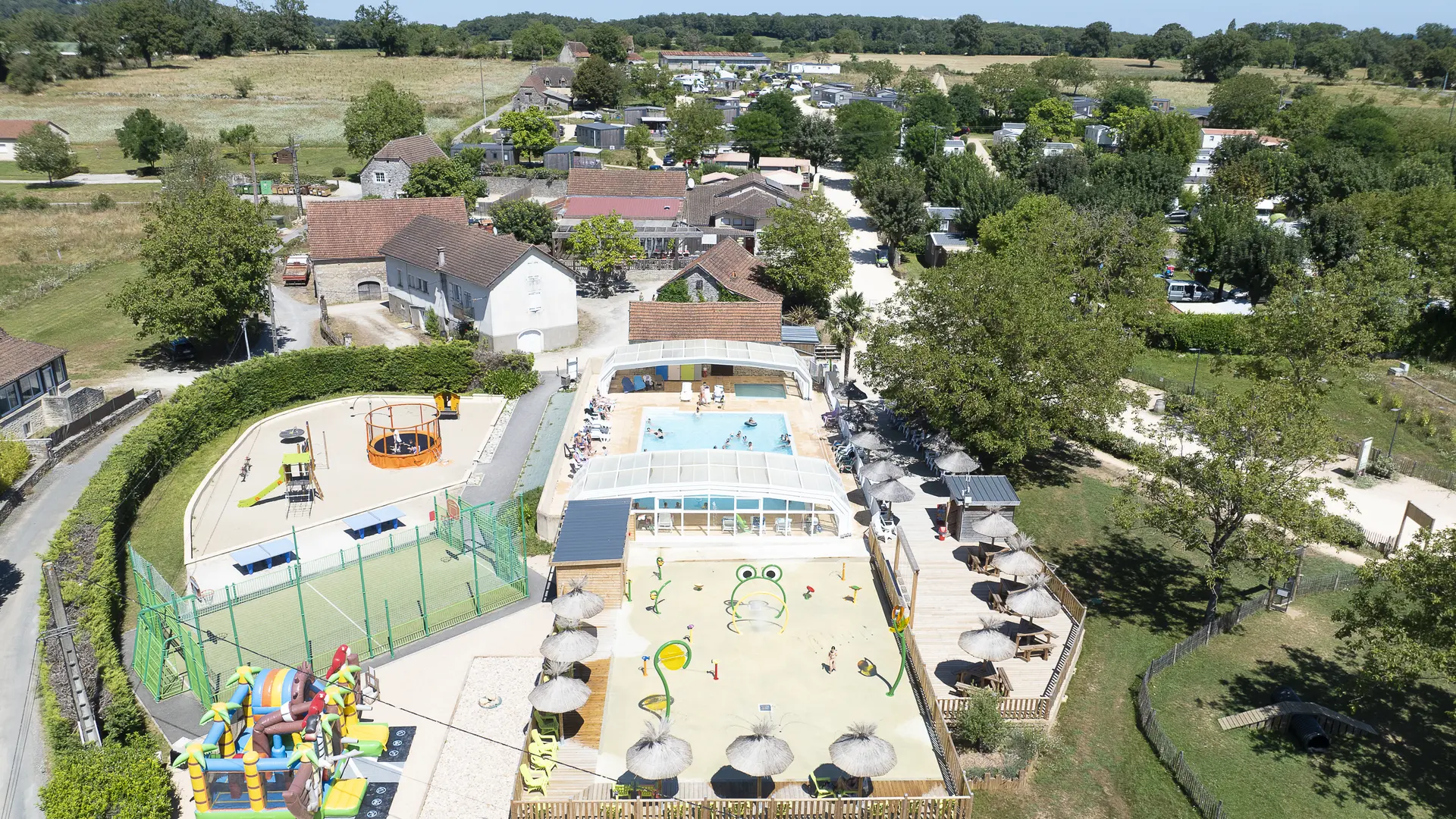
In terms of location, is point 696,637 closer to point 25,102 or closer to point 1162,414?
point 1162,414

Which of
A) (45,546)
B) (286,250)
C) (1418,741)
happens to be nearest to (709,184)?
(286,250)

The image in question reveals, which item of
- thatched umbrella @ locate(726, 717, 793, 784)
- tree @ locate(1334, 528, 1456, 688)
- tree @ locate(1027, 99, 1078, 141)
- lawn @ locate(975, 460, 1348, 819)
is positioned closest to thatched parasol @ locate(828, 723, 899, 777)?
thatched umbrella @ locate(726, 717, 793, 784)

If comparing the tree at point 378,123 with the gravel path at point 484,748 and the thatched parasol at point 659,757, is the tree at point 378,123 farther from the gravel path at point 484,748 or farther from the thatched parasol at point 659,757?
the thatched parasol at point 659,757

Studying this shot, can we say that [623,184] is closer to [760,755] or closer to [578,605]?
[578,605]

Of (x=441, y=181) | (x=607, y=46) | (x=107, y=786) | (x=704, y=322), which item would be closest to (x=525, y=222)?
(x=441, y=181)

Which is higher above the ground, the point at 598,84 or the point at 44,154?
the point at 598,84

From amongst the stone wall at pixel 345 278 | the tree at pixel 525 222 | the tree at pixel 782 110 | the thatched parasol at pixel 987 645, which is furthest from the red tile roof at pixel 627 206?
the thatched parasol at pixel 987 645
